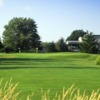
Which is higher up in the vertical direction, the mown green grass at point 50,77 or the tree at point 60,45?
the tree at point 60,45

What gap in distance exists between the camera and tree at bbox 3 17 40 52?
381 feet

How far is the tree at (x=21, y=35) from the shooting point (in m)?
116

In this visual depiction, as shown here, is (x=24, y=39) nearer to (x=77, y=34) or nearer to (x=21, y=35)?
(x=21, y=35)

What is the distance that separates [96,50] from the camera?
292 ft

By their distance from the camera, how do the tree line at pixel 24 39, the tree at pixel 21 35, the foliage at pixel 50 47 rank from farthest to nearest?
the tree at pixel 21 35
the tree line at pixel 24 39
the foliage at pixel 50 47

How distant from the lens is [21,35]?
387 ft

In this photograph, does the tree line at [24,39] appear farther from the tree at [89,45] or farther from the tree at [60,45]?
the tree at [89,45]

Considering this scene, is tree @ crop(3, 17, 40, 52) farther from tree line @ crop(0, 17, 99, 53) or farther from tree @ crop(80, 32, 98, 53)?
tree @ crop(80, 32, 98, 53)

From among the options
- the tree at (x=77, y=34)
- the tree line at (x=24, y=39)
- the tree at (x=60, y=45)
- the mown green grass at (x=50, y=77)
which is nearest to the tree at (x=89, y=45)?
the tree at (x=60, y=45)

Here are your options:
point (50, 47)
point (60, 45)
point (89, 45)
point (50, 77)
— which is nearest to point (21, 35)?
point (50, 47)

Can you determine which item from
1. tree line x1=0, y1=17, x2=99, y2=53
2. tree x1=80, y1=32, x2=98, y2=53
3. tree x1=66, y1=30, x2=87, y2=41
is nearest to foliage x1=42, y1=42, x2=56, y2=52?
tree line x1=0, y1=17, x2=99, y2=53

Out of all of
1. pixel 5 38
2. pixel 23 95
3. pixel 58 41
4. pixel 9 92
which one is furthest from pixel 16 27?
pixel 9 92

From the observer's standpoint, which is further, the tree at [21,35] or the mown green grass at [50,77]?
the tree at [21,35]

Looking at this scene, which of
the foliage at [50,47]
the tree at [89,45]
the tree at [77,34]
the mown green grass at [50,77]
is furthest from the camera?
the tree at [77,34]
